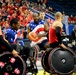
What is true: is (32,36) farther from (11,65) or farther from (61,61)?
(11,65)

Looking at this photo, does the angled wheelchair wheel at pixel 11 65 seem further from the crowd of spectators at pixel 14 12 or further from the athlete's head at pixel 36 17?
the crowd of spectators at pixel 14 12

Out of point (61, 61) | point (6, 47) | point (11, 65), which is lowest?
point (61, 61)

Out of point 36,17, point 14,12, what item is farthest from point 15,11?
point 36,17

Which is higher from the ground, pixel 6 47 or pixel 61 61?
pixel 6 47

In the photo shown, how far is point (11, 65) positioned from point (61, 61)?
1631mm

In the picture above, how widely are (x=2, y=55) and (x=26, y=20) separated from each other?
10607mm

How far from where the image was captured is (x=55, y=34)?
766 cm

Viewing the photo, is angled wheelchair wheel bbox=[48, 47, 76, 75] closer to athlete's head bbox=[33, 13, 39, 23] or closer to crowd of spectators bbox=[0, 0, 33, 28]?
athlete's head bbox=[33, 13, 39, 23]

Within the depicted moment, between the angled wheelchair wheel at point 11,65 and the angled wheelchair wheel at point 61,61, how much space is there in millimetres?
1288

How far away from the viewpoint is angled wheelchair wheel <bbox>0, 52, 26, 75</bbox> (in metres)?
6.33

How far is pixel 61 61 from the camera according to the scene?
757 cm

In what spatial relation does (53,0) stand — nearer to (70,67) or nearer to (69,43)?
(69,43)

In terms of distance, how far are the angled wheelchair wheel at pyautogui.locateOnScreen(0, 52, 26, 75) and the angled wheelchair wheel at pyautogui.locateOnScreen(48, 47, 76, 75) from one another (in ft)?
4.23

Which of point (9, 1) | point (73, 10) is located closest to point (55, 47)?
point (9, 1)
